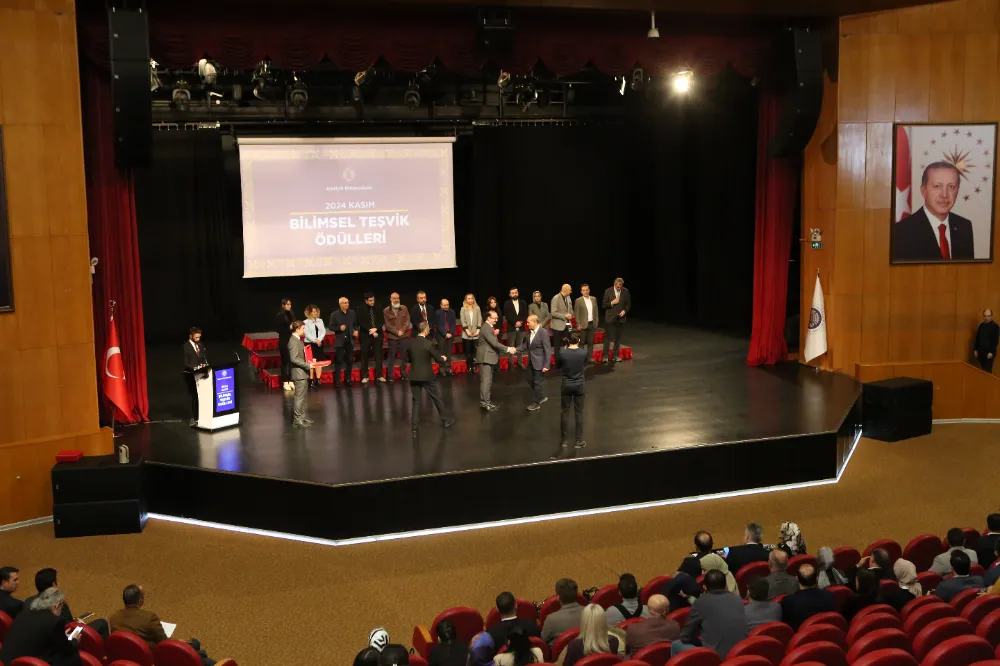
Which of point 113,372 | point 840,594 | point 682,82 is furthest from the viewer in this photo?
point 682,82

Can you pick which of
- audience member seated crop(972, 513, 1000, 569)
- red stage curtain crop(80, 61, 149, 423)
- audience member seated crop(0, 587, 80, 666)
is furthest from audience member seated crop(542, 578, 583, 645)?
red stage curtain crop(80, 61, 149, 423)

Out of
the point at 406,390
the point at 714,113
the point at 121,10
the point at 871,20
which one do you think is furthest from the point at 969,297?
the point at 121,10

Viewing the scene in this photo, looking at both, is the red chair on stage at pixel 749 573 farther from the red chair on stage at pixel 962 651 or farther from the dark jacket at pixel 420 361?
the dark jacket at pixel 420 361

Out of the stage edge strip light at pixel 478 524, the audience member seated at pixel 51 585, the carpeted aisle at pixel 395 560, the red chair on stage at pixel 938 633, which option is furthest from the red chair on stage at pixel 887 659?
the stage edge strip light at pixel 478 524

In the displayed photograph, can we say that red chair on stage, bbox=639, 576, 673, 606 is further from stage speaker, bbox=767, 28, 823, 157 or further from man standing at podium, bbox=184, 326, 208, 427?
stage speaker, bbox=767, 28, 823, 157

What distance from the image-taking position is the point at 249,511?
31.1 ft

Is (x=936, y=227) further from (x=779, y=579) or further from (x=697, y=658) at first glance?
(x=697, y=658)

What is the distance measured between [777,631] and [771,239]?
942 centimetres

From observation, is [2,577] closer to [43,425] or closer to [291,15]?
[43,425]

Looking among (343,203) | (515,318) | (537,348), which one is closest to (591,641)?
(537,348)

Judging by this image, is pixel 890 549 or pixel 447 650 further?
pixel 890 549

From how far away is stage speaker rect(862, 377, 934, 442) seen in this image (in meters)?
12.2

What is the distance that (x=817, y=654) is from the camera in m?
4.93

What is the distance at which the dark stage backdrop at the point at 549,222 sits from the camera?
17250mm
